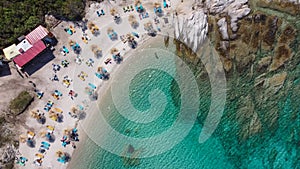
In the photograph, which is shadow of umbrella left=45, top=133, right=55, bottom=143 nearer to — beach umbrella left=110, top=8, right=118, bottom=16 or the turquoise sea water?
the turquoise sea water

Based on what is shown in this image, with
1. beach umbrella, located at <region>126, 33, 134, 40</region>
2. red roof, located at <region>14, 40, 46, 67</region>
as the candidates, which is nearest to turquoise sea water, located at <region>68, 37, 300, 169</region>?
beach umbrella, located at <region>126, 33, 134, 40</region>

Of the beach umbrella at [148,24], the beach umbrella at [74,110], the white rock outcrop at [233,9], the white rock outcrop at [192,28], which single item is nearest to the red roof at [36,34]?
the beach umbrella at [74,110]

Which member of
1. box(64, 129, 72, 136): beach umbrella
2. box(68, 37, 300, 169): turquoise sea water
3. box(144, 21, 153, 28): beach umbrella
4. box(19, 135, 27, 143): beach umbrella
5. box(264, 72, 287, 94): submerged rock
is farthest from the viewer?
box(264, 72, 287, 94): submerged rock

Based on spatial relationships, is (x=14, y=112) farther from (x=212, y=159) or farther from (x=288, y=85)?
(x=288, y=85)

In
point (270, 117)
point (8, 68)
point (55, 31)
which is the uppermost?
point (55, 31)

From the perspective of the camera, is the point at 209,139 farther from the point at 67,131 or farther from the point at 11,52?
the point at 11,52

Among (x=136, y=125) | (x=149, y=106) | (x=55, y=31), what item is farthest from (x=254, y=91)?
(x=55, y=31)

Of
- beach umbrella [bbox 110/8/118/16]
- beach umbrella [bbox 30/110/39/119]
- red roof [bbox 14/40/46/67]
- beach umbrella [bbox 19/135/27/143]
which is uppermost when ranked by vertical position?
beach umbrella [bbox 110/8/118/16]
